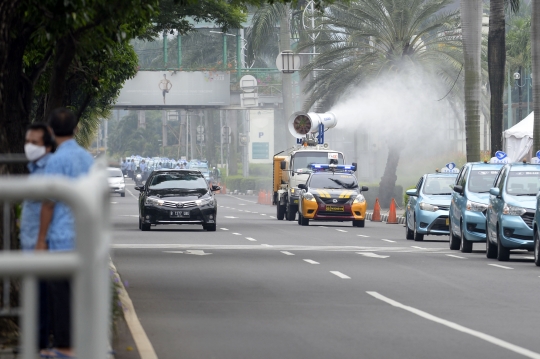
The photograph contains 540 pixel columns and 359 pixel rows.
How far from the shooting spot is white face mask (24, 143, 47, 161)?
833cm

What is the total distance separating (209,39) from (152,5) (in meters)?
81.3

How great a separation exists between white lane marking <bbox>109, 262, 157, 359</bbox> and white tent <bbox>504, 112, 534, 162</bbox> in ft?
92.2

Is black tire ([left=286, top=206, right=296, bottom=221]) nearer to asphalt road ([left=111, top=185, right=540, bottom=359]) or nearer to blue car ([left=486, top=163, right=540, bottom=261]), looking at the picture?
asphalt road ([left=111, top=185, right=540, bottom=359])

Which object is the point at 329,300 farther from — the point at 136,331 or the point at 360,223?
the point at 360,223

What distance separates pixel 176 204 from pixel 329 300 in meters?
17.1

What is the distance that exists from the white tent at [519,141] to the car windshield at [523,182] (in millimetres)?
18293

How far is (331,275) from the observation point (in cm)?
1750

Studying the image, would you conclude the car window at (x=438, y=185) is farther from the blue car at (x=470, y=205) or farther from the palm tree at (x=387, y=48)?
the palm tree at (x=387, y=48)

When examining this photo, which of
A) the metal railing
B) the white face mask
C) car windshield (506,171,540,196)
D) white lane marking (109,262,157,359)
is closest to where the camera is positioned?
the metal railing

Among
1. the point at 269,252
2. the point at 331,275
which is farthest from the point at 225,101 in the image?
the point at 331,275

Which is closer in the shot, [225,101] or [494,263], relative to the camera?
[494,263]

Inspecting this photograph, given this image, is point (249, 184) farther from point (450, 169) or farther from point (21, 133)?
point (21, 133)

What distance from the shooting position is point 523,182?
21.9 m

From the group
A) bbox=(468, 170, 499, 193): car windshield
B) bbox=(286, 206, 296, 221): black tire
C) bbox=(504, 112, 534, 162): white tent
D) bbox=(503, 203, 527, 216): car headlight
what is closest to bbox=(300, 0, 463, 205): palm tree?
bbox=(504, 112, 534, 162): white tent
